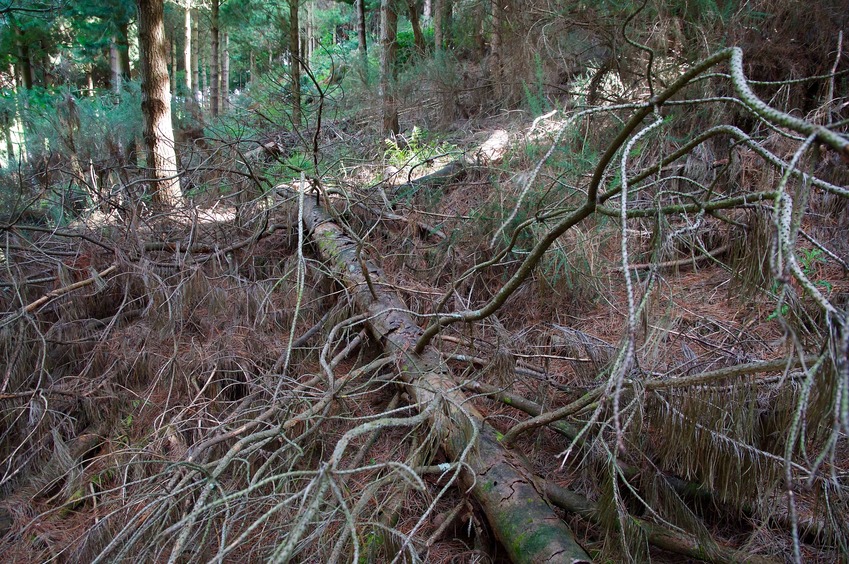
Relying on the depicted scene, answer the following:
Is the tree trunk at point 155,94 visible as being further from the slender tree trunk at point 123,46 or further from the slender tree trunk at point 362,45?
the slender tree trunk at point 123,46

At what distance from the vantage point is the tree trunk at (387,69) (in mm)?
6090

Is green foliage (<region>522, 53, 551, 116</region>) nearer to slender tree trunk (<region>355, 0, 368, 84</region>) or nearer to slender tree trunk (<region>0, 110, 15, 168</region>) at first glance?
slender tree trunk (<region>355, 0, 368, 84</region>)

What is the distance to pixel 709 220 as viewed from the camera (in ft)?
11.5

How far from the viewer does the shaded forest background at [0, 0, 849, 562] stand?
5.23ft

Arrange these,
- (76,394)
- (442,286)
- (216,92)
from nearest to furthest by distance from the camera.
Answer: (76,394) < (442,286) < (216,92)

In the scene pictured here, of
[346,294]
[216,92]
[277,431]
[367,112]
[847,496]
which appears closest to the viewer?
[847,496]

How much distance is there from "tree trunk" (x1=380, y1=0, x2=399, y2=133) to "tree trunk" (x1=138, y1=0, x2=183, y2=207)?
2434 millimetres

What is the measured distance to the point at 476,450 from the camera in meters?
2.19

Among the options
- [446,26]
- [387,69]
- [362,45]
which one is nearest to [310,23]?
[446,26]

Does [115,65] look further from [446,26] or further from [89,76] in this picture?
[446,26]

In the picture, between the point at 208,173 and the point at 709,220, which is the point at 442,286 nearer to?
the point at 709,220

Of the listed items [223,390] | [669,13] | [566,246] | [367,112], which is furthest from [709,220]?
[367,112]

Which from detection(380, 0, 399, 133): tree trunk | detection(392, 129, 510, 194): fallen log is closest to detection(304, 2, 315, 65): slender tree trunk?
detection(380, 0, 399, 133): tree trunk

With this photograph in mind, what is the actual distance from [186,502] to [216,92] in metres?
10.9
